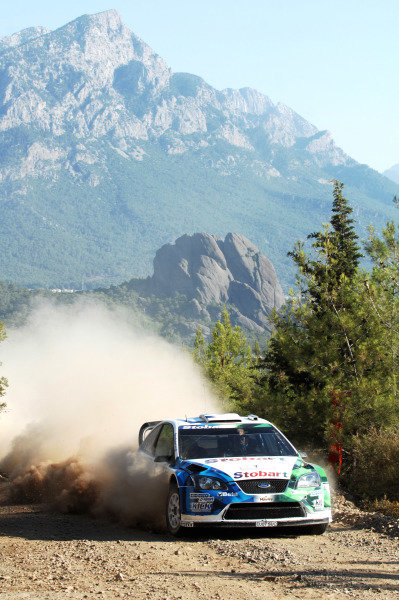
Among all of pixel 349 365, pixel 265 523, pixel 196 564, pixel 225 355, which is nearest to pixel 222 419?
pixel 265 523

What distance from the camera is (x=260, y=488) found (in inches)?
345

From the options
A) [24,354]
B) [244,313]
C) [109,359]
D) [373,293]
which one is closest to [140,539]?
[373,293]

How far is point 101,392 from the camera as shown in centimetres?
2212

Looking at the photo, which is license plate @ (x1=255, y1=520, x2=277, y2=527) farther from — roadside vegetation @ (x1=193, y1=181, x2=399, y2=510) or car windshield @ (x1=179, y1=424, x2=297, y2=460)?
roadside vegetation @ (x1=193, y1=181, x2=399, y2=510)

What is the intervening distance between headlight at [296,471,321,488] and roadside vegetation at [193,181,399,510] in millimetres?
6323

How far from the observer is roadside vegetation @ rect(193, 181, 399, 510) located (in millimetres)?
16172

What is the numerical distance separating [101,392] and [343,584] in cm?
1624

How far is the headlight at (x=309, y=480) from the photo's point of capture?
352 inches

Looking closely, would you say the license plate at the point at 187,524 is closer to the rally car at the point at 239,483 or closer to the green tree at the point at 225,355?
the rally car at the point at 239,483

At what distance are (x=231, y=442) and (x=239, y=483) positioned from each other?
1.03 meters

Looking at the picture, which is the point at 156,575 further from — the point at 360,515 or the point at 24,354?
the point at 24,354

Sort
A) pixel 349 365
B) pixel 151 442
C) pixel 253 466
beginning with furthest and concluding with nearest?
1. pixel 349 365
2. pixel 151 442
3. pixel 253 466

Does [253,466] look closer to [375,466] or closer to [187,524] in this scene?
[187,524]

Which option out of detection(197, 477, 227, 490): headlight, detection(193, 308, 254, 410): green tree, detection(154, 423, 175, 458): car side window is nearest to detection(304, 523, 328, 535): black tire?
detection(197, 477, 227, 490): headlight
